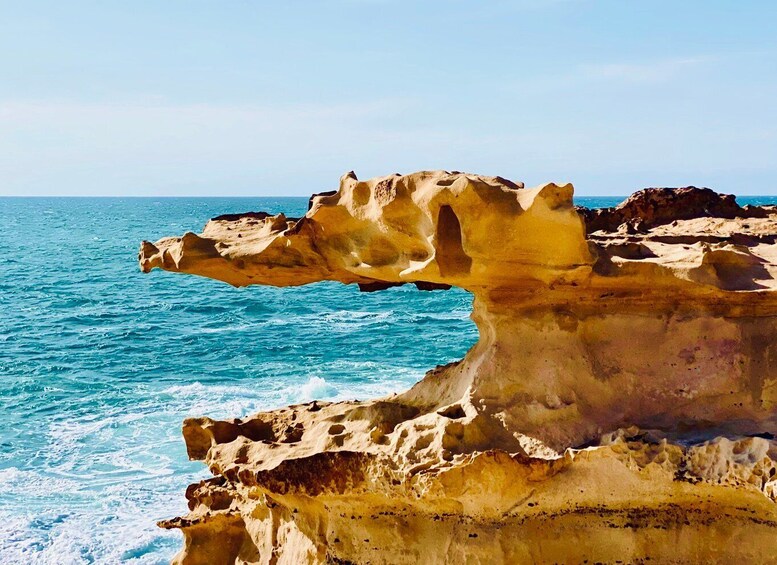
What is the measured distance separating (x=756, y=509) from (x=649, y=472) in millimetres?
589

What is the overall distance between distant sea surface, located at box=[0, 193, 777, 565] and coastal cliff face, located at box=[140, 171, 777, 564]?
17.2 ft

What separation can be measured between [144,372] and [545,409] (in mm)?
14608

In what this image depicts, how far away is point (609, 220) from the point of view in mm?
7547

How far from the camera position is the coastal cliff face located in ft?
17.2

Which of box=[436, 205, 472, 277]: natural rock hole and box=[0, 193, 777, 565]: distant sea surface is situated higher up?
box=[436, 205, 472, 277]: natural rock hole

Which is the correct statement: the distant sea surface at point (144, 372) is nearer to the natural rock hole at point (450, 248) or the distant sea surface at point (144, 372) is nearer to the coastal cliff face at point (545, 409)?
the coastal cliff face at point (545, 409)

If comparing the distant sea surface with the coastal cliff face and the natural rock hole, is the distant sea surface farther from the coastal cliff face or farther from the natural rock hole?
the natural rock hole

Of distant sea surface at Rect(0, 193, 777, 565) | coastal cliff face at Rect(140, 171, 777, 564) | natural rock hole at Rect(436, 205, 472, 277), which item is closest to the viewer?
coastal cliff face at Rect(140, 171, 777, 564)

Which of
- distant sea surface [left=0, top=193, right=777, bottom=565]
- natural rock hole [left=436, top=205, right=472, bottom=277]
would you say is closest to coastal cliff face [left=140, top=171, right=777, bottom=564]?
natural rock hole [left=436, top=205, right=472, bottom=277]

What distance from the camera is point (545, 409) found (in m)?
5.57

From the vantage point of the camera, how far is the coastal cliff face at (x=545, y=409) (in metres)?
5.25

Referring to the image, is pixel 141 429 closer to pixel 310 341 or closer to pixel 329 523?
pixel 310 341

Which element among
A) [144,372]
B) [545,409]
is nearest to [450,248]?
[545,409]

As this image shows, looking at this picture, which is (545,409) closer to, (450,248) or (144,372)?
(450,248)
